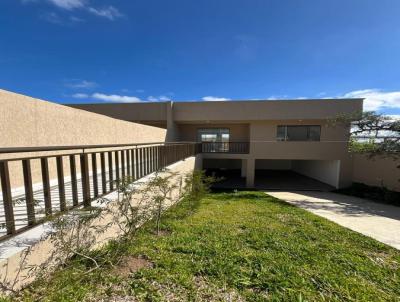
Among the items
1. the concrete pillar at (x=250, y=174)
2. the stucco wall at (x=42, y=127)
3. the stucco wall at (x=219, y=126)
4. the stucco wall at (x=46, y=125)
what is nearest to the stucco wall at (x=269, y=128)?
the stucco wall at (x=219, y=126)

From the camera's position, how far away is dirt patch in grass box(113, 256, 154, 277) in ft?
7.75

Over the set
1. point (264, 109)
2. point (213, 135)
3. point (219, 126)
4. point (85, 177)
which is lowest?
point (85, 177)

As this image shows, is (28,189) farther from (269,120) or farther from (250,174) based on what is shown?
(269,120)

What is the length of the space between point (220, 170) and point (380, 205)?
9.92m

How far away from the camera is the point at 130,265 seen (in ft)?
8.29

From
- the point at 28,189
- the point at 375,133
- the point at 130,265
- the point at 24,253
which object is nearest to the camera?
the point at 24,253

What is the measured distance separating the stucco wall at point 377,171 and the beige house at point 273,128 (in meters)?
0.44

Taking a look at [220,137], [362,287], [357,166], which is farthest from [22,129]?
[357,166]

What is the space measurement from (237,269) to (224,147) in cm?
1157

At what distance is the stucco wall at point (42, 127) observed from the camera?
3488 mm

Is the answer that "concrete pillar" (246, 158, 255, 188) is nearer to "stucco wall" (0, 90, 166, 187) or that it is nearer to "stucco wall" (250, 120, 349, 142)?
"stucco wall" (250, 120, 349, 142)

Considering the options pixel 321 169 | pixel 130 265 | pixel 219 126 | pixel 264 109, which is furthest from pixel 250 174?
pixel 130 265

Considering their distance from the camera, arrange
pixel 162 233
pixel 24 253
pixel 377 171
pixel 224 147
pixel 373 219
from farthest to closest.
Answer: pixel 224 147, pixel 377 171, pixel 373 219, pixel 162 233, pixel 24 253

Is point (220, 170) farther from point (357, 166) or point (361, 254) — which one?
point (361, 254)
